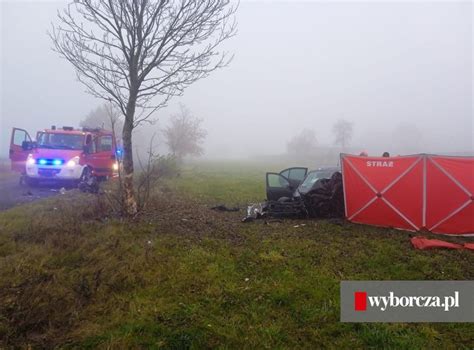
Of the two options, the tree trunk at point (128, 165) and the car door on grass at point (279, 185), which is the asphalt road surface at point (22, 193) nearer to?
the tree trunk at point (128, 165)

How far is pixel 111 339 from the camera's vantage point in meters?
3.03

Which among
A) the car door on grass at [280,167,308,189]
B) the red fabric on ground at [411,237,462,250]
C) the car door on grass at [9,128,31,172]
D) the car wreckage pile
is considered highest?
the car door on grass at [9,128,31,172]

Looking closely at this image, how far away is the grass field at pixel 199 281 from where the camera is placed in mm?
3133

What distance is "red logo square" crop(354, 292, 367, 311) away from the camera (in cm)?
362

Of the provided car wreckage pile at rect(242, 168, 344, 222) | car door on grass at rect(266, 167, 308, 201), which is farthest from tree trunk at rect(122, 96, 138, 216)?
car door on grass at rect(266, 167, 308, 201)

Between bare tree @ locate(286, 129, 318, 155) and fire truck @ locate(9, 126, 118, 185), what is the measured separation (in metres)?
61.4

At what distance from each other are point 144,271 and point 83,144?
1101cm

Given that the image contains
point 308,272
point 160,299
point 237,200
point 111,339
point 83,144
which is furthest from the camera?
point 83,144

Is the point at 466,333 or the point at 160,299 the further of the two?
the point at 160,299

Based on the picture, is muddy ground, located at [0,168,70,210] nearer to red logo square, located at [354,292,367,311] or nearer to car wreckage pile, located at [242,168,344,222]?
car wreckage pile, located at [242,168,344,222]

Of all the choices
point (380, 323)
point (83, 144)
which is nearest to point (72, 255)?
point (380, 323)

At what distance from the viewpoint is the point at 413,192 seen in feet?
21.1

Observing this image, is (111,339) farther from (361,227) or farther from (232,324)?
(361,227)

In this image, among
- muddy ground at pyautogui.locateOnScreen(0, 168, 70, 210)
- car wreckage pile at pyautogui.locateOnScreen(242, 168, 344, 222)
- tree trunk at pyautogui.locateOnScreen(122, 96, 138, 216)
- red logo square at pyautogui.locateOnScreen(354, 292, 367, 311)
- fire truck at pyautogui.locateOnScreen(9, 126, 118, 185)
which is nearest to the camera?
red logo square at pyautogui.locateOnScreen(354, 292, 367, 311)
